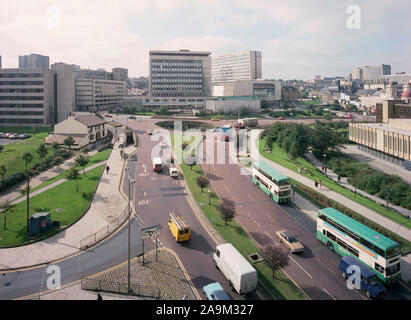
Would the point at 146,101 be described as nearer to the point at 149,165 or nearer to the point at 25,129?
the point at 25,129

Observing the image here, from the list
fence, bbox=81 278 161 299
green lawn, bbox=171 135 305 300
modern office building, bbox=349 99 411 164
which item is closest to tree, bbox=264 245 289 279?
green lawn, bbox=171 135 305 300

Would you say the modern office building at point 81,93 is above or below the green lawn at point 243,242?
above

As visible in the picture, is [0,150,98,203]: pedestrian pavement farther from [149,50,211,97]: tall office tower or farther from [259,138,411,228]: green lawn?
[149,50,211,97]: tall office tower

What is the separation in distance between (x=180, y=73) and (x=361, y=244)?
534 ft

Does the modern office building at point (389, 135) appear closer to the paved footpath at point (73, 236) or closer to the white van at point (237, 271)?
the white van at point (237, 271)

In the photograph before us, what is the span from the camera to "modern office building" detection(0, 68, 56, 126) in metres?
108

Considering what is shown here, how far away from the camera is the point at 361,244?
26703 mm

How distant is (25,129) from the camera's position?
4011 inches

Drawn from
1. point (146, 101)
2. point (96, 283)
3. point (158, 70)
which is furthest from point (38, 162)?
point (158, 70)

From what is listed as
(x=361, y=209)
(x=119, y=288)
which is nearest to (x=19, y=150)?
(x=119, y=288)

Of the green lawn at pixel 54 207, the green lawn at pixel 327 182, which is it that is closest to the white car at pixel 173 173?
the green lawn at pixel 54 207

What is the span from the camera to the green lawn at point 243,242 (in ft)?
78.8

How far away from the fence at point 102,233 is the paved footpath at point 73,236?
61 cm

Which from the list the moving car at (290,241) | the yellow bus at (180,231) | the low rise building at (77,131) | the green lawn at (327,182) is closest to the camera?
the moving car at (290,241)
